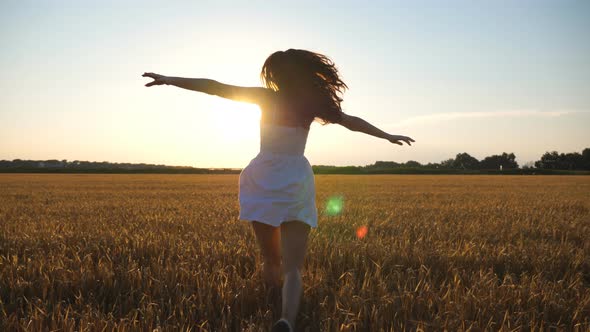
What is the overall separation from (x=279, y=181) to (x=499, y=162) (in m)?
143

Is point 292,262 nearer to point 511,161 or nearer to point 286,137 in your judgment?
point 286,137

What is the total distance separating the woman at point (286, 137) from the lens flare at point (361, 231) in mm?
3664

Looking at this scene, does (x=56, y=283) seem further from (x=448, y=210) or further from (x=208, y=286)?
(x=448, y=210)

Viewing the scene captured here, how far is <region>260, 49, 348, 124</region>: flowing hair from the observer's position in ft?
9.36

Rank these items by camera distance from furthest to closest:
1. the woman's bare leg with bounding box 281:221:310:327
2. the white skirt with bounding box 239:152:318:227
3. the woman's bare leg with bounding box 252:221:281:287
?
1. the woman's bare leg with bounding box 252:221:281:287
2. the white skirt with bounding box 239:152:318:227
3. the woman's bare leg with bounding box 281:221:310:327

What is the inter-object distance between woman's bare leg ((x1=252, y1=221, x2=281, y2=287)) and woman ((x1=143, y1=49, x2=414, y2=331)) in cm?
6

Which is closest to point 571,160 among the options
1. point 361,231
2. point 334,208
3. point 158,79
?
point 334,208

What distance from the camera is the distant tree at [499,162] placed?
130500mm

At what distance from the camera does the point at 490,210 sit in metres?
11.0

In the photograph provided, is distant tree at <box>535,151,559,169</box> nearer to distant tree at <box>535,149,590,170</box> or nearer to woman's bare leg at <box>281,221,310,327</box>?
distant tree at <box>535,149,590,170</box>

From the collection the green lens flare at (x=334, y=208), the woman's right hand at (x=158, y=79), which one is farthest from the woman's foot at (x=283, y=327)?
the green lens flare at (x=334, y=208)

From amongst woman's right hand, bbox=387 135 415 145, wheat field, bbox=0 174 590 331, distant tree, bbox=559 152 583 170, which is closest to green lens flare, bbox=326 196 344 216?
wheat field, bbox=0 174 590 331

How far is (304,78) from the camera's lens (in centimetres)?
286

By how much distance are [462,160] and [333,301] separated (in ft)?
455
